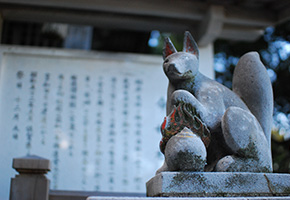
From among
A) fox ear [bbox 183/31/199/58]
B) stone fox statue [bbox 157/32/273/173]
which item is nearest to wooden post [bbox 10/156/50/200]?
stone fox statue [bbox 157/32/273/173]

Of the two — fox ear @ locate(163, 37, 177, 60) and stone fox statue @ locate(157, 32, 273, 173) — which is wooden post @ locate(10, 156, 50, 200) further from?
fox ear @ locate(163, 37, 177, 60)

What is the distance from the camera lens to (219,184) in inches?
79.0

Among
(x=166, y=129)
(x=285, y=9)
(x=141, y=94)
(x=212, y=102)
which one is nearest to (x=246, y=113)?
(x=212, y=102)

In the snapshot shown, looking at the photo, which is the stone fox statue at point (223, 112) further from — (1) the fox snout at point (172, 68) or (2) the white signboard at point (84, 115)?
(2) the white signboard at point (84, 115)

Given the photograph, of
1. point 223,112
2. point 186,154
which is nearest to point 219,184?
point 186,154

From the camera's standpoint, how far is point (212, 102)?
2320mm

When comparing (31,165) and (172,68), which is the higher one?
(172,68)

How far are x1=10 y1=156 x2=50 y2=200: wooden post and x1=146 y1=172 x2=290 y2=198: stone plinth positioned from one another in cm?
142

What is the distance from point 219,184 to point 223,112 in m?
0.51

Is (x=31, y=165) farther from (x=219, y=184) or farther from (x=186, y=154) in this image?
(x=219, y=184)

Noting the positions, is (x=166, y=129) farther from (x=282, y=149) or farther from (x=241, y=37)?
(x=282, y=149)

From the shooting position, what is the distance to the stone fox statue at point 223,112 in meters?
2.14

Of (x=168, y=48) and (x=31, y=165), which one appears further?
(x=31, y=165)

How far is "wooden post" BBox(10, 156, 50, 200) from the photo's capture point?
10.1 feet
